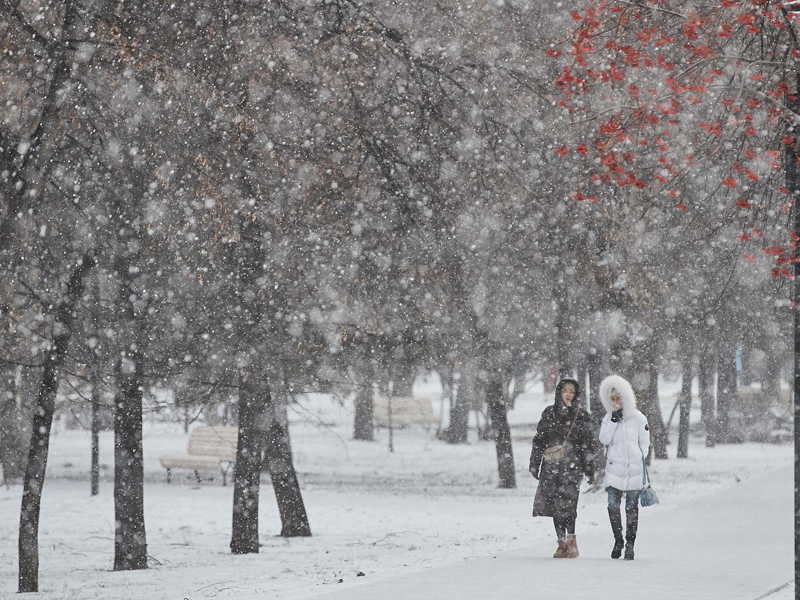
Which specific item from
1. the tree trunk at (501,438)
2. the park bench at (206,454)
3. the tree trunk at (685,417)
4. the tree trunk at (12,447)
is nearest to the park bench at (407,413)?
the tree trunk at (685,417)

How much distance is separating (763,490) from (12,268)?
12.0m

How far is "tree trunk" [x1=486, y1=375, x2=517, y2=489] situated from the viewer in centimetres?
1836

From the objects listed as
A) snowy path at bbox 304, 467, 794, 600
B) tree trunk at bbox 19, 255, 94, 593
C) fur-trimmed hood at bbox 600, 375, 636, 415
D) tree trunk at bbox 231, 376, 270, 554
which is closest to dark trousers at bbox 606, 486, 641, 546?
snowy path at bbox 304, 467, 794, 600

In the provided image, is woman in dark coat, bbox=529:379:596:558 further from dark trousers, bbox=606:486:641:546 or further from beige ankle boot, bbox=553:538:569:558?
dark trousers, bbox=606:486:641:546

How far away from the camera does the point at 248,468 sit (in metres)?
11.7

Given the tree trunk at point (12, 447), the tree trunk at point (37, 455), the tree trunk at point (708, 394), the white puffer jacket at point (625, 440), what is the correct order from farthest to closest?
the tree trunk at point (708, 394) → the tree trunk at point (12, 447) → the tree trunk at point (37, 455) → the white puffer jacket at point (625, 440)

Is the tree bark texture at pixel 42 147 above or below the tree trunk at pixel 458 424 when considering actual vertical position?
above

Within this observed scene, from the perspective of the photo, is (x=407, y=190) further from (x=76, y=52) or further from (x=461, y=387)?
(x=461, y=387)

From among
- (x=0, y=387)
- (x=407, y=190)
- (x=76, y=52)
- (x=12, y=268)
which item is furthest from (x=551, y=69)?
(x=0, y=387)

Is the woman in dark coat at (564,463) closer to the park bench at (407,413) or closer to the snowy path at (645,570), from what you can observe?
the snowy path at (645,570)

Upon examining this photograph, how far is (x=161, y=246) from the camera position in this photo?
10531mm

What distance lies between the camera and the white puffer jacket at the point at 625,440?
30.2 ft

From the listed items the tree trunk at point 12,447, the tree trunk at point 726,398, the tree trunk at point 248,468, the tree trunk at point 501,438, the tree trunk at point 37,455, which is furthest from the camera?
the tree trunk at point 726,398

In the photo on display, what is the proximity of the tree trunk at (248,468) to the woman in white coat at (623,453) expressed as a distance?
382 centimetres
